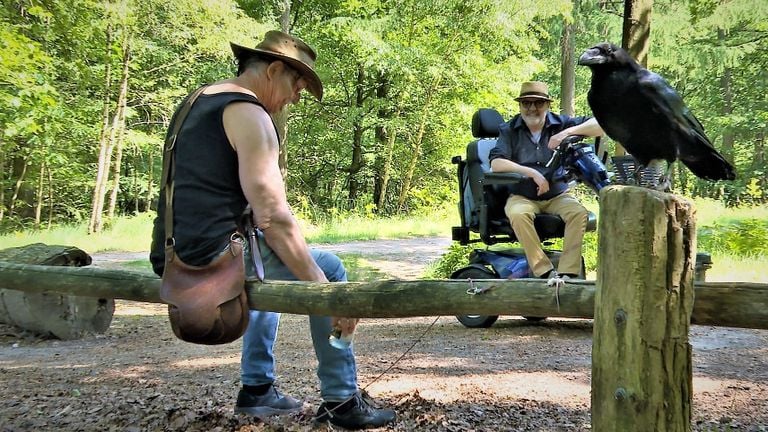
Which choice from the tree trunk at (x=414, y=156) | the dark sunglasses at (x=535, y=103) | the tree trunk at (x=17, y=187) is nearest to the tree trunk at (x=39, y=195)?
the tree trunk at (x=17, y=187)

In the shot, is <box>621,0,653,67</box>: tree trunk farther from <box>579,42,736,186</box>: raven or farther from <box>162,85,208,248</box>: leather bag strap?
<box>162,85,208,248</box>: leather bag strap

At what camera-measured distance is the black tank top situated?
2557 mm

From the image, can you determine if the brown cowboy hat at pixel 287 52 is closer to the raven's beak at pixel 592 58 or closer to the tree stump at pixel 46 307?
the raven's beak at pixel 592 58

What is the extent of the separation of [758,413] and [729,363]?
1.24 m

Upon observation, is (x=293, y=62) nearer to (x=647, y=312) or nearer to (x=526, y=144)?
(x=647, y=312)

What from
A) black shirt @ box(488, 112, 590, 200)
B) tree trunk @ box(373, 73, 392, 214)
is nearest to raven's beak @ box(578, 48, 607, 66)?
black shirt @ box(488, 112, 590, 200)

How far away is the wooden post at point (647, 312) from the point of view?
1837mm

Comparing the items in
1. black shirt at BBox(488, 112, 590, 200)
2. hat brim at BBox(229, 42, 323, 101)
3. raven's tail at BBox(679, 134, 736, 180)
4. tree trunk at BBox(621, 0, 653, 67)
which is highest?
tree trunk at BBox(621, 0, 653, 67)

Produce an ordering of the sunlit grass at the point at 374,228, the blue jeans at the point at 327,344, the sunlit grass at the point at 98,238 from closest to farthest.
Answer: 1. the blue jeans at the point at 327,344
2. the sunlit grass at the point at 98,238
3. the sunlit grass at the point at 374,228

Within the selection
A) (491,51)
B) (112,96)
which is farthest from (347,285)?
(491,51)

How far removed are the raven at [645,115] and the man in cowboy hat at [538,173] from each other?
1339 mm

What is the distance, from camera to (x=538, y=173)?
16.9 feet

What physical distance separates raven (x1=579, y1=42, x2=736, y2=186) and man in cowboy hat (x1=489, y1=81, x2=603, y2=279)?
4.39 ft

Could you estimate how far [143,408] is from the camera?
11.5ft
